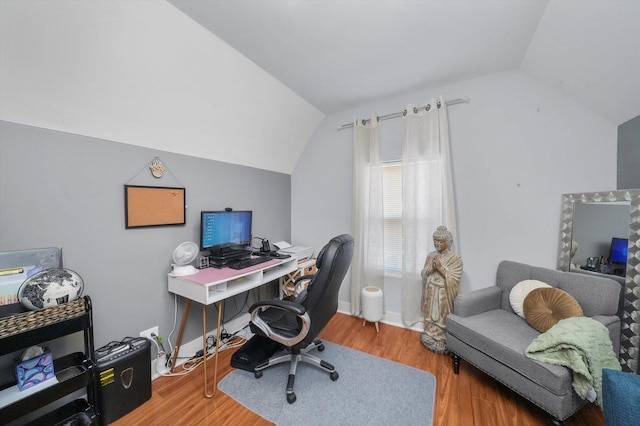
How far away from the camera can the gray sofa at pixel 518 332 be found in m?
1.29

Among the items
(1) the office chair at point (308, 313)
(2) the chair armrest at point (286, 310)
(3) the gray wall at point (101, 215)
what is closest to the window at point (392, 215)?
(1) the office chair at point (308, 313)

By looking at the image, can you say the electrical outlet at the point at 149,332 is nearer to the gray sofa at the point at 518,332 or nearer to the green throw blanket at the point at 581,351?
the gray sofa at the point at 518,332

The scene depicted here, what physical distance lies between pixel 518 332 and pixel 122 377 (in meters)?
2.68

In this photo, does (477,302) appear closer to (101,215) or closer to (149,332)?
(149,332)

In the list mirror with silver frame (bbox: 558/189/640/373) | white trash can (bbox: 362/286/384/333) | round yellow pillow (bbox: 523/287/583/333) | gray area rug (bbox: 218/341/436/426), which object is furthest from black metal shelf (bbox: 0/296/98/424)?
mirror with silver frame (bbox: 558/189/640/373)

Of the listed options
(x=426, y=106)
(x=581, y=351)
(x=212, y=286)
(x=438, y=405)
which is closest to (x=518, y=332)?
(x=581, y=351)

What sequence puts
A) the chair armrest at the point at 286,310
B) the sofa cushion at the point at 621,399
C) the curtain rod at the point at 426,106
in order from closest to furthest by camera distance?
the sofa cushion at the point at 621,399 < the chair armrest at the point at 286,310 < the curtain rod at the point at 426,106

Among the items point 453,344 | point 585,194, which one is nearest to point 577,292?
point 585,194

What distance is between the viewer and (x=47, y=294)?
116 cm

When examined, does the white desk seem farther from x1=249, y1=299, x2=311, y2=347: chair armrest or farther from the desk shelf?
x1=249, y1=299, x2=311, y2=347: chair armrest

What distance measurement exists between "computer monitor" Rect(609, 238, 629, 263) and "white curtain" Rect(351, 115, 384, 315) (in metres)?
1.73

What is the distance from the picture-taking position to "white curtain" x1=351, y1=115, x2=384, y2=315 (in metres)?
2.63

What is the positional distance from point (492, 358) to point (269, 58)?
2.79 m

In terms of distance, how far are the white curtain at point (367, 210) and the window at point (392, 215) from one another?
0.13m
